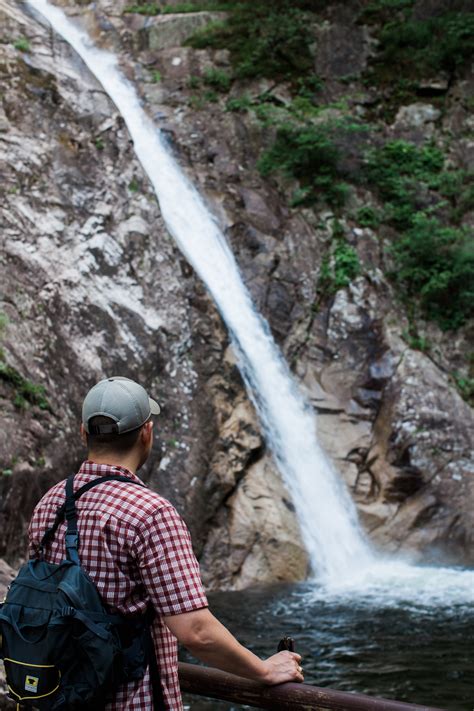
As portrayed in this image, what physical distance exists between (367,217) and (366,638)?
27.9 ft

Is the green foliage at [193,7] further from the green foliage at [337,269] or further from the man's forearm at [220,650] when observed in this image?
the man's forearm at [220,650]

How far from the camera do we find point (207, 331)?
9.95m

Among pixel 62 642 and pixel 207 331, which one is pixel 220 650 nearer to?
pixel 62 642

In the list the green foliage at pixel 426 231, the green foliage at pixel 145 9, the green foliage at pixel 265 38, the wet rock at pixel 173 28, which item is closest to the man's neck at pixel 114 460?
the green foliage at pixel 426 231

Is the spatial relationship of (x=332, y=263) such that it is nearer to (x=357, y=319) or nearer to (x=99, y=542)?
(x=357, y=319)

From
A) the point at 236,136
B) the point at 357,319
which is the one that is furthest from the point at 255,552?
the point at 236,136

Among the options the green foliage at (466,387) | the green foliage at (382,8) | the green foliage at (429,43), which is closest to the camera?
the green foliage at (466,387)

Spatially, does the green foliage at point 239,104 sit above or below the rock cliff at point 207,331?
above

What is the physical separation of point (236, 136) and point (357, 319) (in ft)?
16.0

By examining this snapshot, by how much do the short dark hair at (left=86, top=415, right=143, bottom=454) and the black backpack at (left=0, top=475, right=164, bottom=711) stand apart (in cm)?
33

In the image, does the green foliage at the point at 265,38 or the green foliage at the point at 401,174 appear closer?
the green foliage at the point at 401,174

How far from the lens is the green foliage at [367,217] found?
12945 millimetres

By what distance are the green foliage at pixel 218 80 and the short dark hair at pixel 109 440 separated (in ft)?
45.6

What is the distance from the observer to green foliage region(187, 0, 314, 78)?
15086mm
